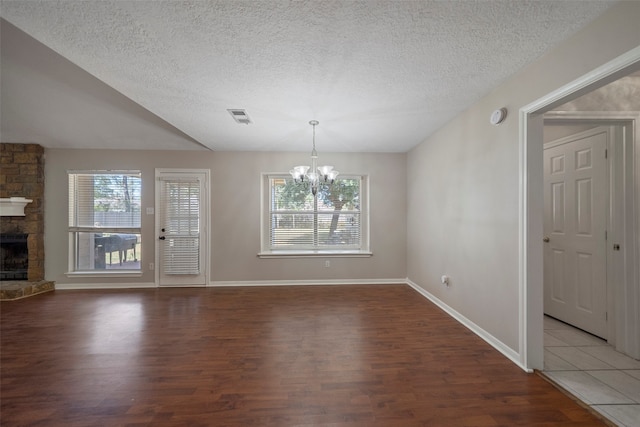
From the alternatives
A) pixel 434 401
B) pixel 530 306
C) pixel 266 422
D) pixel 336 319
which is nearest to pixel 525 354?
pixel 530 306

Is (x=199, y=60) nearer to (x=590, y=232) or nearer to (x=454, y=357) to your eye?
(x=454, y=357)

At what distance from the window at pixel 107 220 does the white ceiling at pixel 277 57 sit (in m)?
1.29

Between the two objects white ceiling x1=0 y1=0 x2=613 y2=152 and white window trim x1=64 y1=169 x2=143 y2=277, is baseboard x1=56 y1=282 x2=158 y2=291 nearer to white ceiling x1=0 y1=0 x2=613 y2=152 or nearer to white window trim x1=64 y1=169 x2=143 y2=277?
white window trim x1=64 y1=169 x2=143 y2=277

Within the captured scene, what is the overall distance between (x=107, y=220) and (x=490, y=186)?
5.72 meters

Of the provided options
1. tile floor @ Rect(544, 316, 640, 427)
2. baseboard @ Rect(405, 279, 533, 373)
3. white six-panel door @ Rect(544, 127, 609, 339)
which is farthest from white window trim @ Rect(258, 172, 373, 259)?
tile floor @ Rect(544, 316, 640, 427)

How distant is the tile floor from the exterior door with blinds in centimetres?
463

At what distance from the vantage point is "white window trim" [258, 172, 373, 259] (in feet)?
15.0

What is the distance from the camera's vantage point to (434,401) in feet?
5.65

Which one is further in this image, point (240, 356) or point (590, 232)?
point (590, 232)

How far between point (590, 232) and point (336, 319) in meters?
2.79

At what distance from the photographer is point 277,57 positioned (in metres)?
1.87

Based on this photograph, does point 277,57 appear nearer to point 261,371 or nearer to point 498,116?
point 498,116

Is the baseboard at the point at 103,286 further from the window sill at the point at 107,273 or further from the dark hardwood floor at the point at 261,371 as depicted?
the dark hardwood floor at the point at 261,371

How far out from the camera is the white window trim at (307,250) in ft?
15.0
